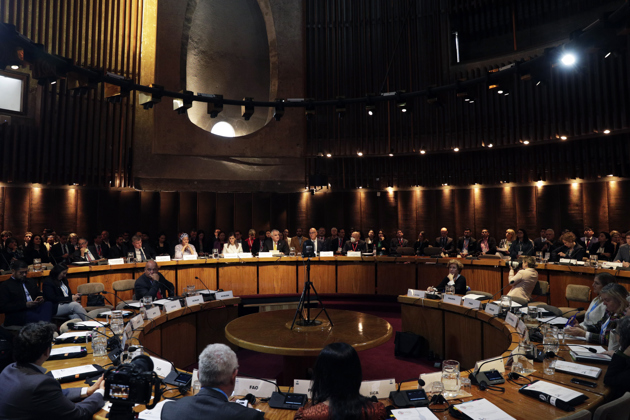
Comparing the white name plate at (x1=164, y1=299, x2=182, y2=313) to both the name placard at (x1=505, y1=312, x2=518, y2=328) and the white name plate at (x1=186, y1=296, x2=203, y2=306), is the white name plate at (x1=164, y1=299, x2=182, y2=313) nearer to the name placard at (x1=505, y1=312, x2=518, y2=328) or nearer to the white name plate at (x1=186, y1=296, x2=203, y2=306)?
the white name plate at (x1=186, y1=296, x2=203, y2=306)

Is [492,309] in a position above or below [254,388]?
above

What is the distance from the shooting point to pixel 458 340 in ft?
17.9

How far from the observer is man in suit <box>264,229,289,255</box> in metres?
9.78

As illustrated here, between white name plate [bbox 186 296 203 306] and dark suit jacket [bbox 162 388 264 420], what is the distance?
12.2 feet

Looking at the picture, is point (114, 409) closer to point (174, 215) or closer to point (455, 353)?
point (455, 353)

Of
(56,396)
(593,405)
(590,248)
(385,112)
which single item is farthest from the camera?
(385,112)

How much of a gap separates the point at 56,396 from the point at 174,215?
936 centimetres

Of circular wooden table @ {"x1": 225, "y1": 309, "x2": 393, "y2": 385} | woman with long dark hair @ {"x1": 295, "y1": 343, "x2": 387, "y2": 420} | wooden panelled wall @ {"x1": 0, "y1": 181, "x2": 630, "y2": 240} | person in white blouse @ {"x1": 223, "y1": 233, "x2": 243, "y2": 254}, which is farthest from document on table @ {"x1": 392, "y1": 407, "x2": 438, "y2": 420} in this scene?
wooden panelled wall @ {"x1": 0, "y1": 181, "x2": 630, "y2": 240}

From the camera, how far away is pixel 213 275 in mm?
8023

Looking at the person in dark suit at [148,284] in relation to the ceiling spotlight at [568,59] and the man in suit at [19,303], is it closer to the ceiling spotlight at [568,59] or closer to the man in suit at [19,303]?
the man in suit at [19,303]

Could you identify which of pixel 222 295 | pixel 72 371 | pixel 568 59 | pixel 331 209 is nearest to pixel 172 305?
pixel 222 295

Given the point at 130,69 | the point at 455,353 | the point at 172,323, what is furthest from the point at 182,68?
the point at 455,353

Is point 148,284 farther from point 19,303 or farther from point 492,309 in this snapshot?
point 492,309

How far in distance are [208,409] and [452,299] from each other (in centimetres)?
434
